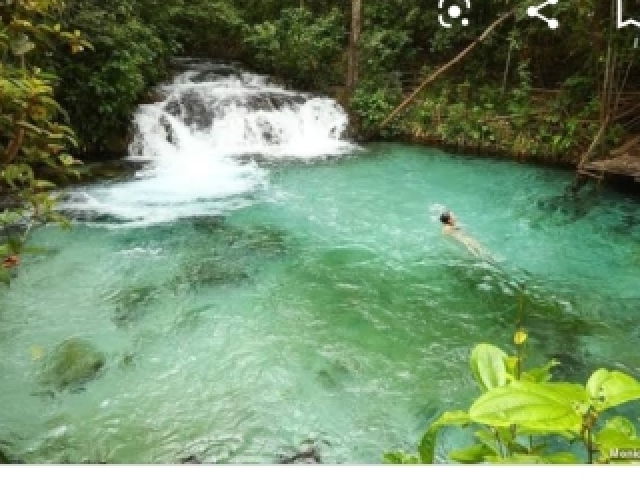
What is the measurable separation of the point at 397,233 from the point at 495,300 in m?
1.76

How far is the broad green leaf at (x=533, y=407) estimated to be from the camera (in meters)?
0.67

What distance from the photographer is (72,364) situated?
12.7 feet

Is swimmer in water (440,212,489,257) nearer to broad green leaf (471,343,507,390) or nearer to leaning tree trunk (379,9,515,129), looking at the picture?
leaning tree trunk (379,9,515,129)

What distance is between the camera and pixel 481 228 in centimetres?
666

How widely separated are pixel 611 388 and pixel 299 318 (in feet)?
Answer: 12.7

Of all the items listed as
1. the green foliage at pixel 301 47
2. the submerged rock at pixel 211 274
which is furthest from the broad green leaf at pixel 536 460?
the green foliage at pixel 301 47

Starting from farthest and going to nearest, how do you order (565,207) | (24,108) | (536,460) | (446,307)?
(565,207), (446,307), (24,108), (536,460)

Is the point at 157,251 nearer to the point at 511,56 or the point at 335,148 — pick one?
the point at 335,148

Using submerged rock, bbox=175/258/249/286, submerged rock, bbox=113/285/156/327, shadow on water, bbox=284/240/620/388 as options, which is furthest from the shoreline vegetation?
shadow on water, bbox=284/240/620/388

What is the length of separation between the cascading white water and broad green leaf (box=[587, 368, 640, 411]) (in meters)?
6.38

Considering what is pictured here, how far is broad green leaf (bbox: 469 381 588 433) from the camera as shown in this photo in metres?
0.67

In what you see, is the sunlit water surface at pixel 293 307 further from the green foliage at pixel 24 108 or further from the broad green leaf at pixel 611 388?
the broad green leaf at pixel 611 388

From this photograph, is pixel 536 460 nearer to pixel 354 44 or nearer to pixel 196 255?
pixel 196 255

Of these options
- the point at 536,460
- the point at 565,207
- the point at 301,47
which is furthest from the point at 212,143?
the point at 536,460
